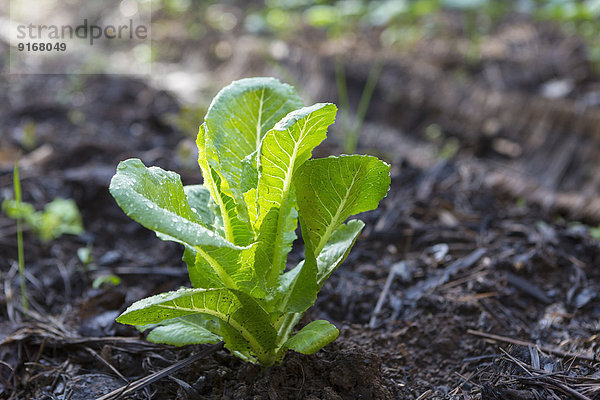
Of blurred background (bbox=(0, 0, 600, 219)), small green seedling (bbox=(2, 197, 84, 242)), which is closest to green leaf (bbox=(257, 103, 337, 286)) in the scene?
small green seedling (bbox=(2, 197, 84, 242))

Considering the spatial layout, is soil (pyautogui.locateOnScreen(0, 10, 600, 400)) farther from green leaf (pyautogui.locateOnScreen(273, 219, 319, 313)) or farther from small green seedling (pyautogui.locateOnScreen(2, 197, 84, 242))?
green leaf (pyautogui.locateOnScreen(273, 219, 319, 313))

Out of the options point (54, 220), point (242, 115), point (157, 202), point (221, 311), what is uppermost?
point (242, 115)

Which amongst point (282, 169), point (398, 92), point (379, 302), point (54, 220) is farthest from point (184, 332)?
point (398, 92)

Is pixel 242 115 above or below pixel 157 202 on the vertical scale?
above

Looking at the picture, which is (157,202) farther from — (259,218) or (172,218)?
(259,218)

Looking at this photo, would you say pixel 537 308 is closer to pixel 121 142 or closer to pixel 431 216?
pixel 431 216

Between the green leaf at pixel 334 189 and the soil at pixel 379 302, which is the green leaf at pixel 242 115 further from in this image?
the soil at pixel 379 302

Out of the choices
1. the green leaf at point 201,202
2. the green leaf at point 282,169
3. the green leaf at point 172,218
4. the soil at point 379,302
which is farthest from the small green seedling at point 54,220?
the green leaf at point 282,169
